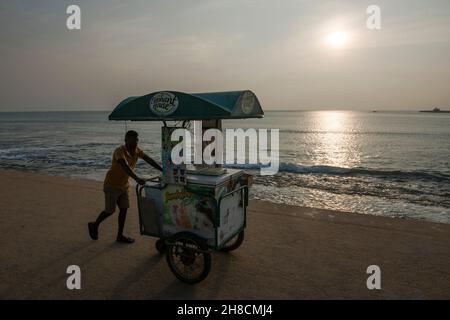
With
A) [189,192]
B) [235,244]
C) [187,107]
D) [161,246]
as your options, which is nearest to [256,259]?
[235,244]

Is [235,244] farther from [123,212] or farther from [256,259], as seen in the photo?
[123,212]

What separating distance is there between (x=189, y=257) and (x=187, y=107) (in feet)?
6.49

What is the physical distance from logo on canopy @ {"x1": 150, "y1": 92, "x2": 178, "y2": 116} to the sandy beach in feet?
7.44

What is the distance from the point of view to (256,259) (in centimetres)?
528

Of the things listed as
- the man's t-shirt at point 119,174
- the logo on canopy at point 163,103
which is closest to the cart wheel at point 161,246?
the man's t-shirt at point 119,174

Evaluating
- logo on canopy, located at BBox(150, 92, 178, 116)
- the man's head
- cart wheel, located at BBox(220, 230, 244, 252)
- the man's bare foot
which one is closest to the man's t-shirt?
the man's head

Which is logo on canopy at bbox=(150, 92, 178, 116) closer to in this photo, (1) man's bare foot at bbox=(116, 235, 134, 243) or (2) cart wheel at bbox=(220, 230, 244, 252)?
(2) cart wheel at bbox=(220, 230, 244, 252)

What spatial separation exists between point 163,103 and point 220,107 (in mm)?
755

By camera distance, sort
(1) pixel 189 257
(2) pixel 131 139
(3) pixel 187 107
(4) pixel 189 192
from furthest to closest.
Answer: (2) pixel 131 139, (1) pixel 189 257, (4) pixel 189 192, (3) pixel 187 107

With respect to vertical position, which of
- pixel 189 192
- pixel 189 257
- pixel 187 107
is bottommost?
pixel 189 257

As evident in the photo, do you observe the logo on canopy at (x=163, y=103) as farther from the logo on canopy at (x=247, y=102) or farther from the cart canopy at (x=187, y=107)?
the logo on canopy at (x=247, y=102)

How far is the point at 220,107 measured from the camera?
3.93 metres
